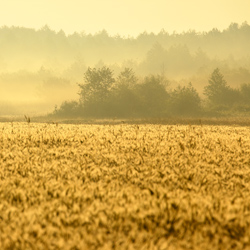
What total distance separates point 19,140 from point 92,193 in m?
5.03

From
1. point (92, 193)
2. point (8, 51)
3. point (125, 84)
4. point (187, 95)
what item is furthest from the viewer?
point (8, 51)

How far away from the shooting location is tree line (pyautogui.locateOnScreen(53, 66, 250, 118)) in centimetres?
4506

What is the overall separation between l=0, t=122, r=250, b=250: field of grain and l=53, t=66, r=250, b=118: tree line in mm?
37182

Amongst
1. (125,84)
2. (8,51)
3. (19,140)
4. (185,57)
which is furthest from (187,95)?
(8,51)

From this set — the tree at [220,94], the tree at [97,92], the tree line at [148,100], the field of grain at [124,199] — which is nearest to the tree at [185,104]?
the tree line at [148,100]

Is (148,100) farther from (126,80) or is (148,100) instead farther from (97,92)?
(97,92)

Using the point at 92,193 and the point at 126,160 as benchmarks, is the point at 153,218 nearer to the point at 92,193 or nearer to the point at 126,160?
the point at 92,193

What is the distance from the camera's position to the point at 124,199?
461 cm

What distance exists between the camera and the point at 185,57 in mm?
136500

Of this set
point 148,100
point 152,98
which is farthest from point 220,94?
point 148,100

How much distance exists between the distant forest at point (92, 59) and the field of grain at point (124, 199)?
7260 centimetres

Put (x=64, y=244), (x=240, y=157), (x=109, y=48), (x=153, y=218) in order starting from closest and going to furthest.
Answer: (x=64, y=244)
(x=153, y=218)
(x=240, y=157)
(x=109, y=48)

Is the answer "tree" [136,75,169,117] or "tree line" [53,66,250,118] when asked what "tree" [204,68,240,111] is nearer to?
"tree line" [53,66,250,118]

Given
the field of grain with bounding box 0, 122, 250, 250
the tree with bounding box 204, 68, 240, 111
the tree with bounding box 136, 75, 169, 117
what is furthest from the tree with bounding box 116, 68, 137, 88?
the field of grain with bounding box 0, 122, 250, 250
